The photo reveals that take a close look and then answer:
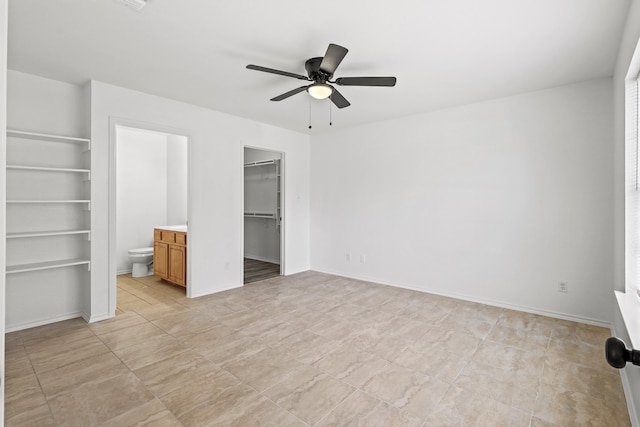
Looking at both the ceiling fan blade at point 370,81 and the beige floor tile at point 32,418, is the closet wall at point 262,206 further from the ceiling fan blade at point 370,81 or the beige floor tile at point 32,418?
the beige floor tile at point 32,418

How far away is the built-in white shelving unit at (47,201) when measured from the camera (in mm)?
3143

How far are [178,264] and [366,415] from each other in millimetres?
3623

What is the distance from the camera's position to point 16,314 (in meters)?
3.18

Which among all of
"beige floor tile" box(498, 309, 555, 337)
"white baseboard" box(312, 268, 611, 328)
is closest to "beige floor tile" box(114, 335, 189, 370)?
"white baseboard" box(312, 268, 611, 328)

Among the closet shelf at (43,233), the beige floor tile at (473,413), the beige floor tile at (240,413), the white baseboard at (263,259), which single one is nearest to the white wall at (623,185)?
the beige floor tile at (473,413)

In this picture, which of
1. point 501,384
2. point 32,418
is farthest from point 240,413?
point 501,384

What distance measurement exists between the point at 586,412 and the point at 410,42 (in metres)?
2.86

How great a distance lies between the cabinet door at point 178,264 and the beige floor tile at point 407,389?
3.23 m

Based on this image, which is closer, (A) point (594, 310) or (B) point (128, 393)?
(B) point (128, 393)

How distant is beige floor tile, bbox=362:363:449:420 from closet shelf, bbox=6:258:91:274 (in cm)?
314

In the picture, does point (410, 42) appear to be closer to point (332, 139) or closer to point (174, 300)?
point (332, 139)

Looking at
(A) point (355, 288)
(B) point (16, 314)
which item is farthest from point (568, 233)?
(B) point (16, 314)

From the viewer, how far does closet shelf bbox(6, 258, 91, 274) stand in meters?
2.99

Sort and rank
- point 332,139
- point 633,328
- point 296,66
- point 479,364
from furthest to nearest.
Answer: point 332,139 → point 296,66 → point 479,364 → point 633,328
